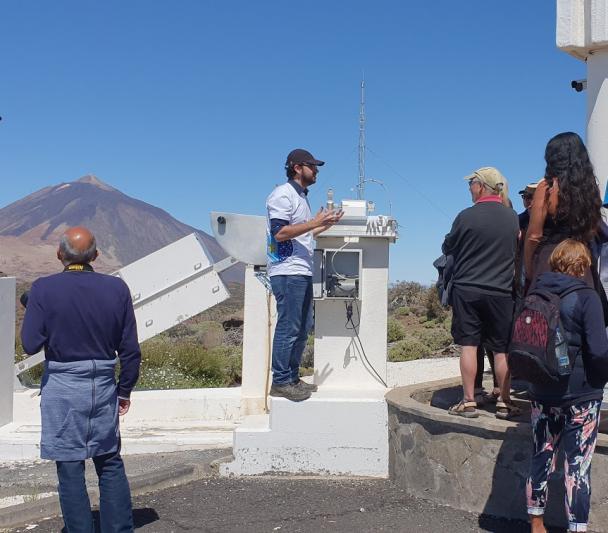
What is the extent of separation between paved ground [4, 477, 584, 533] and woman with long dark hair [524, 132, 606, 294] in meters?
1.58

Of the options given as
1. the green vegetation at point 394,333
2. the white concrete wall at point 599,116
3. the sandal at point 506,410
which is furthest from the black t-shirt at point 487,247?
the green vegetation at point 394,333

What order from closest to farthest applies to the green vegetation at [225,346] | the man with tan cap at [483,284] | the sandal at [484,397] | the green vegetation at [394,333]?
the man with tan cap at [483,284]
the sandal at [484,397]
the green vegetation at [225,346]
the green vegetation at [394,333]

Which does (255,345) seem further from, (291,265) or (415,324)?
(415,324)

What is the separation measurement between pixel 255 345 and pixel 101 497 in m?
3.98

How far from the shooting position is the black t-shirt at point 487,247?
5316 mm

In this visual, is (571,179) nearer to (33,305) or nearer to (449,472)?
(449,472)

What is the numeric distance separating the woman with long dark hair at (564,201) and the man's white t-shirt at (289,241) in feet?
5.94

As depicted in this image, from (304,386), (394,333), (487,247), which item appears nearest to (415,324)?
(394,333)

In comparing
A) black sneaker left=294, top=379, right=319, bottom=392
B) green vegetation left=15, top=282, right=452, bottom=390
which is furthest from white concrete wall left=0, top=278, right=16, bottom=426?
black sneaker left=294, top=379, right=319, bottom=392

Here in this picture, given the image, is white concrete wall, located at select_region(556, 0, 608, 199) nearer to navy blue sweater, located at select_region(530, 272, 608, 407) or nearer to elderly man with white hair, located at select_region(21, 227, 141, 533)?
navy blue sweater, located at select_region(530, 272, 608, 407)

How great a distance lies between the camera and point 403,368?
12.3 meters

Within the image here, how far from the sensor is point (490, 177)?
550 cm

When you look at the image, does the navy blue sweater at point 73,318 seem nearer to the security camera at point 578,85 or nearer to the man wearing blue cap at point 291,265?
the man wearing blue cap at point 291,265

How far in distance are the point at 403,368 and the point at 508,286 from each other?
7.08 m
